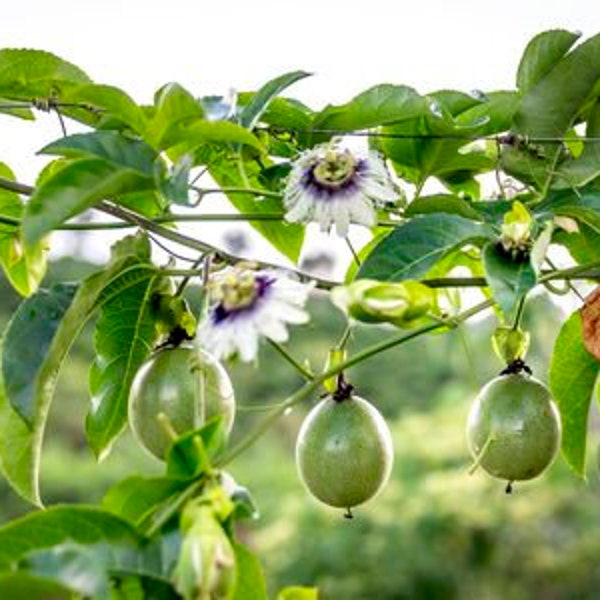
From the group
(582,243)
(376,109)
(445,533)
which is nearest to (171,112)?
(376,109)

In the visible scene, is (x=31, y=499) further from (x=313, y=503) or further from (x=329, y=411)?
(x=313, y=503)

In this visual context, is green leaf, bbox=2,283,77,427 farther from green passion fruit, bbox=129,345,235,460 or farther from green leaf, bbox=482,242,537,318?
green leaf, bbox=482,242,537,318

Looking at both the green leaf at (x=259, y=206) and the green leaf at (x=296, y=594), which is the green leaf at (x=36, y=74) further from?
the green leaf at (x=296, y=594)

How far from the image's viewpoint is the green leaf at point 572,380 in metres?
0.70

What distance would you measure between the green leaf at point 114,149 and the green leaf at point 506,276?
13cm

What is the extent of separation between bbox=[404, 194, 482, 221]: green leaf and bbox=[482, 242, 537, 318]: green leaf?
7 centimetres

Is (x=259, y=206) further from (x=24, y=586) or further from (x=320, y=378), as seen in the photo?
(x=24, y=586)

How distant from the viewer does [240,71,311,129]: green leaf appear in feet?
1.97

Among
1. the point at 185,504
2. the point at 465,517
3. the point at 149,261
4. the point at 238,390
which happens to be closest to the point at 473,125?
the point at 149,261

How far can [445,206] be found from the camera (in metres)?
0.63

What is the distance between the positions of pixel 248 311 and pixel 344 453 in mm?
132

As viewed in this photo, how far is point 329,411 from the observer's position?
615mm

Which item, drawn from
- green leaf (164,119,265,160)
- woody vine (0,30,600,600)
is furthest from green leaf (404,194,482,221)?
green leaf (164,119,265,160)

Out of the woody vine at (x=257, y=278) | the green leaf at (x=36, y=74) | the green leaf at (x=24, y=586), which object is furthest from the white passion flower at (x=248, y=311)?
the green leaf at (x=36, y=74)
